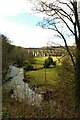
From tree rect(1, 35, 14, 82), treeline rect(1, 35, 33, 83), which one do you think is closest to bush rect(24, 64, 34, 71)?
treeline rect(1, 35, 33, 83)

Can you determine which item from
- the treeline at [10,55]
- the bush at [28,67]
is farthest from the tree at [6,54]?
the bush at [28,67]

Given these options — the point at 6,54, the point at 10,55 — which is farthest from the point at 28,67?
the point at 6,54

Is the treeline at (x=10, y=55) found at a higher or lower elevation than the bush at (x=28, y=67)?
higher

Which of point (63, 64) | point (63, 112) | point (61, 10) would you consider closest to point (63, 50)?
point (63, 64)

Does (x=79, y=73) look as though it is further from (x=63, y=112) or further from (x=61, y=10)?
(x=63, y=112)

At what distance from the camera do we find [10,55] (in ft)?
57.7

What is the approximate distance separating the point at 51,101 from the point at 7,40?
26.6 feet

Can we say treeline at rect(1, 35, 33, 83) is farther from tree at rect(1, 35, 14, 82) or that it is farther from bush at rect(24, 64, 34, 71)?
bush at rect(24, 64, 34, 71)

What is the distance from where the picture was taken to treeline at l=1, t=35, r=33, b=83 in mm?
16516

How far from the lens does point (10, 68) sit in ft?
60.6

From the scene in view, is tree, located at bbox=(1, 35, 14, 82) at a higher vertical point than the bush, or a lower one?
higher

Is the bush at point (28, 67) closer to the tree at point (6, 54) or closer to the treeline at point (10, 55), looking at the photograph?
the treeline at point (10, 55)

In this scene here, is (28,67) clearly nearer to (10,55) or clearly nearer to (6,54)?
(10,55)

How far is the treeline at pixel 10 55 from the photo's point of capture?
1652cm
